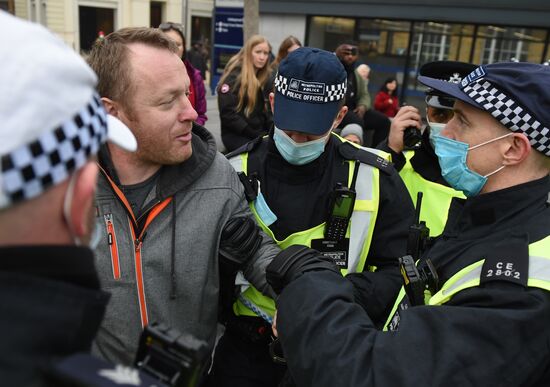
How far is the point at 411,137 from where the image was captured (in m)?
3.05

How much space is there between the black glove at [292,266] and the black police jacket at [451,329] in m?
0.04

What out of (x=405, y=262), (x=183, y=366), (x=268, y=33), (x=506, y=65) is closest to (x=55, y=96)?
(x=183, y=366)

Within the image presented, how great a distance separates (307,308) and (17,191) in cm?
93

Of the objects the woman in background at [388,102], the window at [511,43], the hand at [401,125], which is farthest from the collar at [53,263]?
the window at [511,43]

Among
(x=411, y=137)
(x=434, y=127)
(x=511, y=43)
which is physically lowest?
(x=411, y=137)

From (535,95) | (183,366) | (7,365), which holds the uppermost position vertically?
(535,95)

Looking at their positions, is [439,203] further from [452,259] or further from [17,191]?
[17,191]

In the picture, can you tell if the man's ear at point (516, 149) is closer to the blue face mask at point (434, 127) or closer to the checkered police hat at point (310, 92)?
the checkered police hat at point (310, 92)

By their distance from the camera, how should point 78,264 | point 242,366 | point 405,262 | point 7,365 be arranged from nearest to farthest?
point 7,365 < point 78,264 < point 405,262 < point 242,366

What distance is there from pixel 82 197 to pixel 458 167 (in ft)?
4.63

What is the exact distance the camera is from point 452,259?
1603 mm

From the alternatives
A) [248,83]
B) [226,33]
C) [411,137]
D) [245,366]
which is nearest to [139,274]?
[245,366]

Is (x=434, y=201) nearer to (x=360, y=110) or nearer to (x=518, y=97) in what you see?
(x=518, y=97)

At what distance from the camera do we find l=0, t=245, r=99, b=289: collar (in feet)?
2.52
